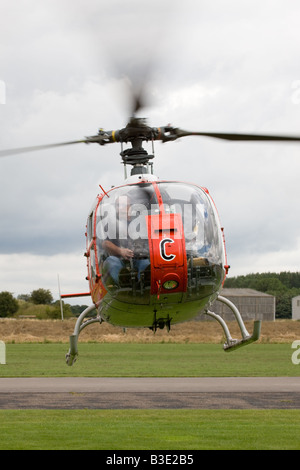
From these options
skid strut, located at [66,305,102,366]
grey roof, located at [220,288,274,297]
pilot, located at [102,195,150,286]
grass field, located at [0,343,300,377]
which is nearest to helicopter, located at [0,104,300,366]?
pilot, located at [102,195,150,286]

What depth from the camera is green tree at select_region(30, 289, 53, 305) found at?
94.9 m

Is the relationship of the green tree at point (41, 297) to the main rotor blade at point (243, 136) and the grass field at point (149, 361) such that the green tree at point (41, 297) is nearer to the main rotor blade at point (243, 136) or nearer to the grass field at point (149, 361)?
the grass field at point (149, 361)

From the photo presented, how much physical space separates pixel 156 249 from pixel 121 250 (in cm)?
77

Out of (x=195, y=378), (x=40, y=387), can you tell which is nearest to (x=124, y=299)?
(x=40, y=387)

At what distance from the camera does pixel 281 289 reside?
16512cm

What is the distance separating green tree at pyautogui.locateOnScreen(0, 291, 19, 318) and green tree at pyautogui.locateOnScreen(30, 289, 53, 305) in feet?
11.7

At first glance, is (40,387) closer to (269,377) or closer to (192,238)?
(269,377)

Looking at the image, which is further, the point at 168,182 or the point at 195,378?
the point at 195,378

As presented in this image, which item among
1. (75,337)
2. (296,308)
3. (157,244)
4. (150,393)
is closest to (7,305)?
(150,393)

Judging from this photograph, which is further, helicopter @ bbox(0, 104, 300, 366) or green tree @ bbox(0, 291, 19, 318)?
green tree @ bbox(0, 291, 19, 318)

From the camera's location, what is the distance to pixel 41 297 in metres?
96.2

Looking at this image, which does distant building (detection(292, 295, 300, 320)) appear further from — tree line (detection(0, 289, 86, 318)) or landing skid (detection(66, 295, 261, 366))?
landing skid (detection(66, 295, 261, 366))
